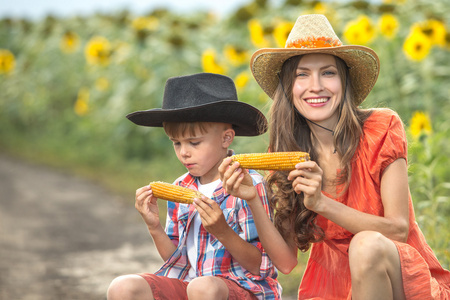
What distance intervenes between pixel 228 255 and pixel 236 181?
45 cm

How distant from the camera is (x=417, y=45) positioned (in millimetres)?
5668

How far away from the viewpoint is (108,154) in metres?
9.12

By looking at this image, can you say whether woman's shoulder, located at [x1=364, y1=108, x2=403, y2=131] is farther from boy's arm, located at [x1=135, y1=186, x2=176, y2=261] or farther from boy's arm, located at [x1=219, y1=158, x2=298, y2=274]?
boy's arm, located at [x1=135, y1=186, x2=176, y2=261]

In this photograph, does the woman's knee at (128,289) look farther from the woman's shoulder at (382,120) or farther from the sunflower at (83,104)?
the sunflower at (83,104)

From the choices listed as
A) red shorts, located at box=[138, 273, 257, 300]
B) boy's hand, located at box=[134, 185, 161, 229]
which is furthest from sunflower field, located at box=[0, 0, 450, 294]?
red shorts, located at box=[138, 273, 257, 300]

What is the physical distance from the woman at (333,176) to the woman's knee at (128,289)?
0.55m

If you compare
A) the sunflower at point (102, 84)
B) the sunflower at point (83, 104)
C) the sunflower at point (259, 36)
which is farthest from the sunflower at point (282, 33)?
the sunflower at point (83, 104)

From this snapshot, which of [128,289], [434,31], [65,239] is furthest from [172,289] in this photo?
[434,31]

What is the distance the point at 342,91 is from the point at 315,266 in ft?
2.68

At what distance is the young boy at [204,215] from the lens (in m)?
2.86

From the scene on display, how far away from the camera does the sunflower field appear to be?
5262 mm

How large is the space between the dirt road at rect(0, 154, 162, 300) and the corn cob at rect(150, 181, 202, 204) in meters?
1.86

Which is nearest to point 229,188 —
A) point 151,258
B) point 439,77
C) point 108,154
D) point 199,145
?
point 199,145

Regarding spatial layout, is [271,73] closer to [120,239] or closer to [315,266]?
[315,266]
